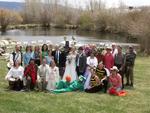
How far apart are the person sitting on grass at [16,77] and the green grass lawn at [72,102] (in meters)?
0.37

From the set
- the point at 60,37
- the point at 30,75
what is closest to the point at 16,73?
the point at 30,75

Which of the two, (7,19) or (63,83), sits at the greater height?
(63,83)

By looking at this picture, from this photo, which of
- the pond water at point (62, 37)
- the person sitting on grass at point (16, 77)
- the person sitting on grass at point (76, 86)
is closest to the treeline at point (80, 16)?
the pond water at point (62, 37)

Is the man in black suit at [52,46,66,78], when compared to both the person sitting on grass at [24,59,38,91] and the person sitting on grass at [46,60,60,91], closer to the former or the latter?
the person sitting on grass at [46,60,60,91]

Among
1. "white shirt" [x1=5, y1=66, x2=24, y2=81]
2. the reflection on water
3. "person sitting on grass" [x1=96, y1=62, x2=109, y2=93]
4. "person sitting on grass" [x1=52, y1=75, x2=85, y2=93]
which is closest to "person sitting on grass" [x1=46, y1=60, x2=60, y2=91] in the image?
"person sitting on grass" [x1=52, y1=75, x2=85, y2=93]

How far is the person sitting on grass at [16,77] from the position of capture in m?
15.7

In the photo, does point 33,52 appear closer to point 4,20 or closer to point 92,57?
point 92,57

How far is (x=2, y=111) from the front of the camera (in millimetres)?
12484

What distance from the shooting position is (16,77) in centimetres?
1581

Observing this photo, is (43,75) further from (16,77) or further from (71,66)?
(71,66)

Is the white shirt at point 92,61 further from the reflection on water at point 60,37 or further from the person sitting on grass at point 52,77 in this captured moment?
the reflection on water at point 60,37

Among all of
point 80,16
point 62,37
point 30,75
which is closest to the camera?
point 30,75

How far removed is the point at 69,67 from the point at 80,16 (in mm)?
101176

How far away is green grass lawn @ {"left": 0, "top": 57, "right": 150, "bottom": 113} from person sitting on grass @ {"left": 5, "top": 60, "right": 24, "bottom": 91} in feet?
1.22
